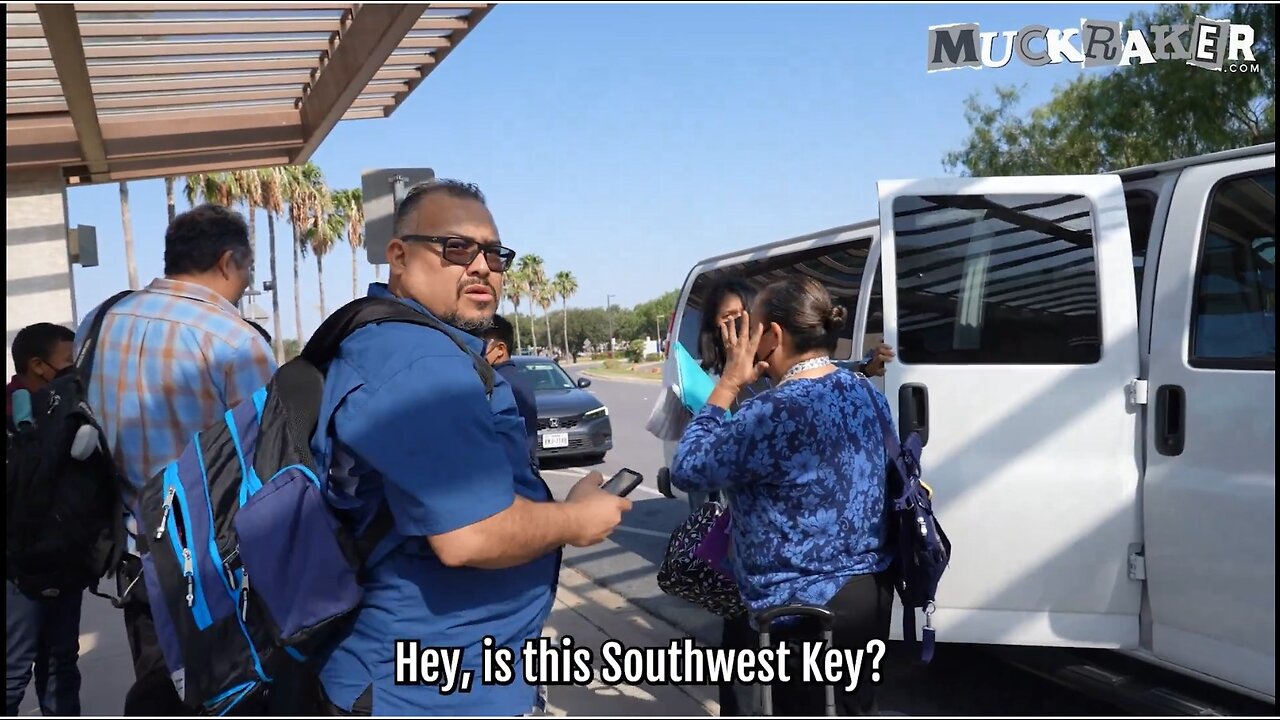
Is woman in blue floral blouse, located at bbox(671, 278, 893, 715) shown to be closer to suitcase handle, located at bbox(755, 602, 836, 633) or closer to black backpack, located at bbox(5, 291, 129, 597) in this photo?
suitcase handle, located at bbox(755, 602, 836, 633)

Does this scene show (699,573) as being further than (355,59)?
No

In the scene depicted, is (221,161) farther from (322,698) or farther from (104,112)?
(322,698)

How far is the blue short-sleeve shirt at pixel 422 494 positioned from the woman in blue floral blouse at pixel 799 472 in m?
0.72

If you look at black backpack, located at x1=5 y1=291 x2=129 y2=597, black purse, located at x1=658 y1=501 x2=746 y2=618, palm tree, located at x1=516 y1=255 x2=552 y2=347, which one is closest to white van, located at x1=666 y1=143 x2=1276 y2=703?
black purse, located at x1=658 y1=501 x2=746 y2=618

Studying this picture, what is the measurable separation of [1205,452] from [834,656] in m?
1.59

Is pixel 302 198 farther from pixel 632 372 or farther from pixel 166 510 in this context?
pixel 166 510

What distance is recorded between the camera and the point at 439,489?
167 centimetres

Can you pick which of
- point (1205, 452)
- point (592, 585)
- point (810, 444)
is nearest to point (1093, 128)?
point (592, 585)

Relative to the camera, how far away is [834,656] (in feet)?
8.52

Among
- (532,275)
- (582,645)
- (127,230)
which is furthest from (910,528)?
(532,275)

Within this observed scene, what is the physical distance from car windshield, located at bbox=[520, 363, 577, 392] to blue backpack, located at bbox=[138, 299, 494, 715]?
1209cm

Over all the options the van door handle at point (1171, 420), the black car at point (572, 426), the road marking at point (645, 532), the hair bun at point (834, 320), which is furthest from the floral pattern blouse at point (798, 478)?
the black car at point (572, 426)

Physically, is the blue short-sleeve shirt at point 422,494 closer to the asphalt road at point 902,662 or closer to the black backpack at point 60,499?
the black backpack at point 60,499

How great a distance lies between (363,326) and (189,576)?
24.0 inches
